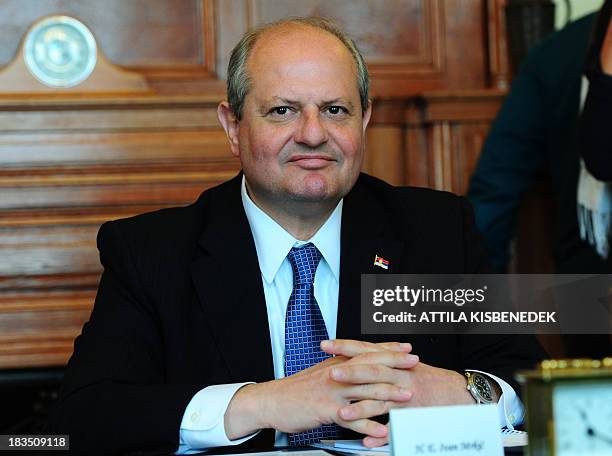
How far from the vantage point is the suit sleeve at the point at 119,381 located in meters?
1.82

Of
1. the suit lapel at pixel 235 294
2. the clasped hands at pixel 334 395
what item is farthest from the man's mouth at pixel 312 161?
the clasped hands at pixel 334 395

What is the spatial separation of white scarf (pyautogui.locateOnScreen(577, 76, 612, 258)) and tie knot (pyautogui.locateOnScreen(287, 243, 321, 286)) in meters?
1.33

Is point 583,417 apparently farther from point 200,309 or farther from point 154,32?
point 154,32

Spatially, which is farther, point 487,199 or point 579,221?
point 487,199

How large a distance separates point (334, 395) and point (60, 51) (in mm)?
2413

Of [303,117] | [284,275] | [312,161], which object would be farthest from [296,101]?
[284,275]

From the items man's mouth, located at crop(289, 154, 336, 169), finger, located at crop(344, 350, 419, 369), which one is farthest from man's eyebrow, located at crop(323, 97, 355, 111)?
finger, located at crop(344, 350, 419, 369)

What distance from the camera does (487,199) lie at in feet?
12.2

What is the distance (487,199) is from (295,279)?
5.66ft

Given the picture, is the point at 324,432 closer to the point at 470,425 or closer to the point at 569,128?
the point at 470,425

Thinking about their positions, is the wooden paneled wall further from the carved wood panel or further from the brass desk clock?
the brass desk clock

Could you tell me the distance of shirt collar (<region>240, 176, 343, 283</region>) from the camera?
2225mm

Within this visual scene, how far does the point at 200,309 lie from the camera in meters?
2.17

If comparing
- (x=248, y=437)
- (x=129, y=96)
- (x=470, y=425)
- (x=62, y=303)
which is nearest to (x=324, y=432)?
(x=248, y=437)
